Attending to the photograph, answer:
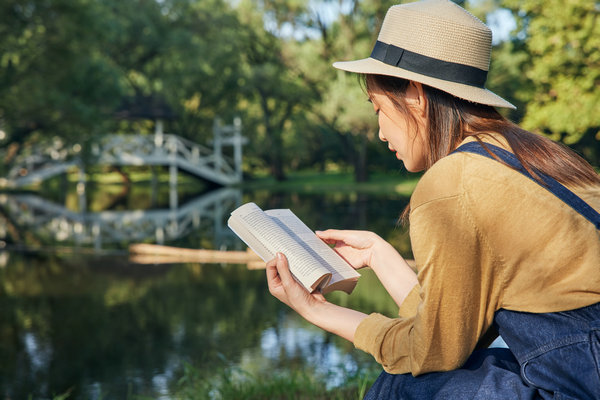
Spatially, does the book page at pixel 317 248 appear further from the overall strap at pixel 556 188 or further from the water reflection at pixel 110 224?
the water reflection at pixel 110 224

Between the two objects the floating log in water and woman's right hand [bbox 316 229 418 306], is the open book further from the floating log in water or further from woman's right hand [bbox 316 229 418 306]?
the floating log in water

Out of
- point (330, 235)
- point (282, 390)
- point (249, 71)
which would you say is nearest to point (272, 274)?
point (330, 235)

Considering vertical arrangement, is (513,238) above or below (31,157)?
above

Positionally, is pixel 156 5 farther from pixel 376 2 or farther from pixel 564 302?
pixel 564 302

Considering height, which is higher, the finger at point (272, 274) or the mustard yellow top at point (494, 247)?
the mustard yellow top at point (494, 247)

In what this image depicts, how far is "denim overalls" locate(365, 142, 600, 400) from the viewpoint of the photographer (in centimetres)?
143

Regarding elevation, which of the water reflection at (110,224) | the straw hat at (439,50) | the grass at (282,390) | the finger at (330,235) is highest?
the straw hat at (439,50)

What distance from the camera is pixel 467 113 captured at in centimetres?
168

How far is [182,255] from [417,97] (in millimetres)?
8429

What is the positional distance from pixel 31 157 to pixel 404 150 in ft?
79.6

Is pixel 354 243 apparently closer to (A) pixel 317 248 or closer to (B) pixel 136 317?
(A) pixel 317 248

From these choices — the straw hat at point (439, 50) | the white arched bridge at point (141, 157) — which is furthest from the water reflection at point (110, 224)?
the straw hat at point (439, 50)

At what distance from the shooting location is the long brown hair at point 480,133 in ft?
5.06

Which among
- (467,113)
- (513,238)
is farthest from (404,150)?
(513,238)
